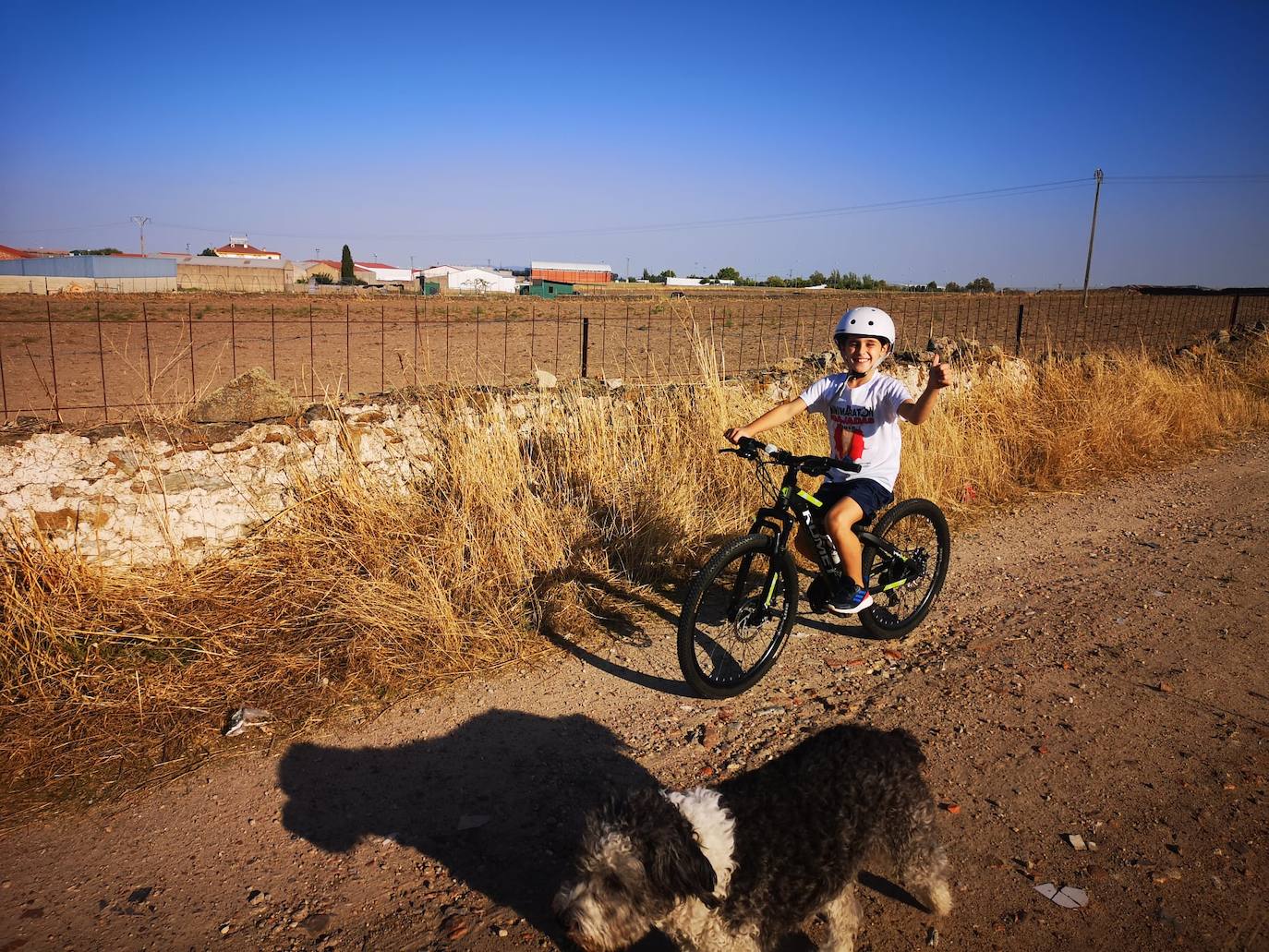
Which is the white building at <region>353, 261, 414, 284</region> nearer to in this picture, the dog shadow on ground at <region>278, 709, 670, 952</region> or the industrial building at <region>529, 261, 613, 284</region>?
the industrial building at <region>529, 261, 613, 284</region>

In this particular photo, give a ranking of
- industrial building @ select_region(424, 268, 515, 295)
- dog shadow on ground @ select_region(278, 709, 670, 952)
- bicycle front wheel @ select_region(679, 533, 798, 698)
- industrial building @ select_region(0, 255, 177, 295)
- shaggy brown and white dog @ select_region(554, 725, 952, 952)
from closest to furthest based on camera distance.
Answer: shaggy brown and white dog @ select_region(554, 725, 952, 952) < dog shadow on ground @ select_region(278, 709, 670, 952) < bicycle front wheel @ select_region(679, 533, 798, 698) < industrial building @ select_region(0, 255, 177, 295) < industrial building @ select_region(424, 268, 515, 295)

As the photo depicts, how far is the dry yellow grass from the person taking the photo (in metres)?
3.74

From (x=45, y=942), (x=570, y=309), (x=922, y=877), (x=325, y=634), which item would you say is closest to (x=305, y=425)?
(x=325, y=634)

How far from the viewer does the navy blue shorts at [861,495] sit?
14.1 ft

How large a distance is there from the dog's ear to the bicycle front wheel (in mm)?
1711

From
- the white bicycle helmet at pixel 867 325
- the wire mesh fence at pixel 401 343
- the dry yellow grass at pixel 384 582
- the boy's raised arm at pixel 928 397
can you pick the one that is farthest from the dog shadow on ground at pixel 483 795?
the wire mesh fence at pixel 401 343

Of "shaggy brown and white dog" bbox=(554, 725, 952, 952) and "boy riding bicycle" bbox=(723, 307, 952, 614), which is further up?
"boy riding bicycle" bbox=(723, 307, 952, 614)

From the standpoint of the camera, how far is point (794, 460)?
4.12 m

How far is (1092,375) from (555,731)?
28.1ft

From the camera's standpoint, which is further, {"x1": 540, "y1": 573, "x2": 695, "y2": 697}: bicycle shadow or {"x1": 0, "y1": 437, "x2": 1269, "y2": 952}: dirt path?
{"x1": 540, "y1": 573, "x2": 695, "y2": 697}: bicycle shadow

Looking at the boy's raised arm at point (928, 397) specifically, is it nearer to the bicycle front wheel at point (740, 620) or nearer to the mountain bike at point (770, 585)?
the mountain bike at point (770, 585)

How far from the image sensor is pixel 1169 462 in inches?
344

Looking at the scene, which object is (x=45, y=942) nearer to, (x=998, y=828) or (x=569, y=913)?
(x=569, y=913)

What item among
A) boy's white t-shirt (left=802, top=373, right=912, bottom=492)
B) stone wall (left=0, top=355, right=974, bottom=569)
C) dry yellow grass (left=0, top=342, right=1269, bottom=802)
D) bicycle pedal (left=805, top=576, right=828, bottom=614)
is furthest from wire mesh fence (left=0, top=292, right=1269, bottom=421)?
bicycle pedal (left=805, top=576, right=828, bottom=614)
